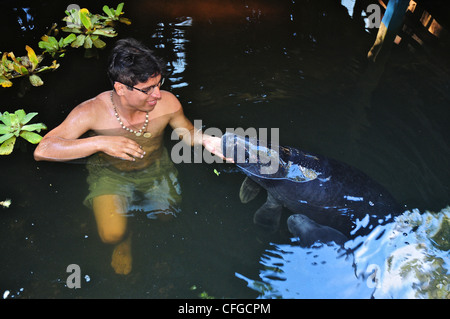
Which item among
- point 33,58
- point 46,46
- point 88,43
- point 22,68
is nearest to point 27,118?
point 22,68

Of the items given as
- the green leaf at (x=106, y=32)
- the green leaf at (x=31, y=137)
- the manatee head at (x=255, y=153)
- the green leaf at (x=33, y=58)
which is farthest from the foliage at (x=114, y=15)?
the manatee head at (x=255, y=153)

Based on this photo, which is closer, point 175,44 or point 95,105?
point 95,105

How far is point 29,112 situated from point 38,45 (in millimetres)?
1406

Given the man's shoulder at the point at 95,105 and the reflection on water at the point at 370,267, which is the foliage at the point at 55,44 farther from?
the reflection on water at the point at 370,267

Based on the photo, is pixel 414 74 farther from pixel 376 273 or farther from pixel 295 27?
pixel 376 273

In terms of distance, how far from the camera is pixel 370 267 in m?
3.43

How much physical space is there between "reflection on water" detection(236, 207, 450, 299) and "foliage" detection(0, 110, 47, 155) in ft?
9.26

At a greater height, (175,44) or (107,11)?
(107,11)

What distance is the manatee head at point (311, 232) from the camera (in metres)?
3.61

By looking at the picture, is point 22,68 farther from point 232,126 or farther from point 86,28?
point 232,126

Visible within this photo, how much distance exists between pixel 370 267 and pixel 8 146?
4114 millimetres

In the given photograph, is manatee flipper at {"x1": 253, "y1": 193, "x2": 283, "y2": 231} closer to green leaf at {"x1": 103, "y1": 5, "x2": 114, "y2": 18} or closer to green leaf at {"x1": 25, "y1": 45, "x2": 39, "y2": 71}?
green leaf at {"x1": 25, "y1": 45, "x2": 39, "y2": 71}
